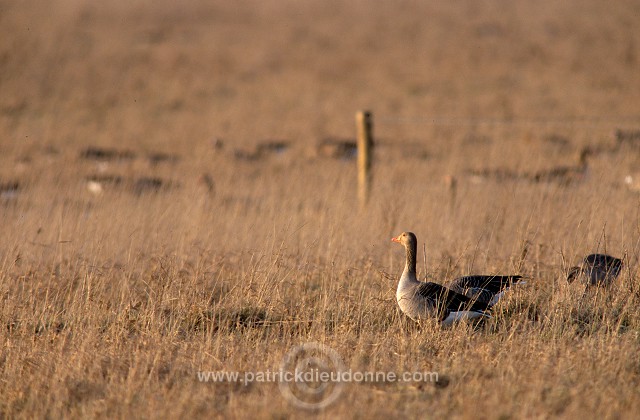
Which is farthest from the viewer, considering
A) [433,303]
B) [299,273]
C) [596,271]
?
[299,273]

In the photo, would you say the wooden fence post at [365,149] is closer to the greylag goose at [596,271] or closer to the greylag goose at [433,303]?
the greylag goose at [596,271]

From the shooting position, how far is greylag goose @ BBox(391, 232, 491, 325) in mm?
4848

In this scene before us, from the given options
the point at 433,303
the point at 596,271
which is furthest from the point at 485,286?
the point at 596,271

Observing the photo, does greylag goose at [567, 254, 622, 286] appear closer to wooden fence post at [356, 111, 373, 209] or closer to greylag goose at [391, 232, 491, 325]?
greylag goose at [391, 232, 491, 325]

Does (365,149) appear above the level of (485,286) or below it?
above

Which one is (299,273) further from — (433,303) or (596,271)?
(596,271)

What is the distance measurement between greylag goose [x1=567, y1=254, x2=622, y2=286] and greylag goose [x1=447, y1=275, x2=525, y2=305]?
1.60 feet

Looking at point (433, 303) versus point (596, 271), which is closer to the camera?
point (433, 303)

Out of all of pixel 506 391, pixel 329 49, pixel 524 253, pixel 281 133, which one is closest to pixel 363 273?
pixel 524 253

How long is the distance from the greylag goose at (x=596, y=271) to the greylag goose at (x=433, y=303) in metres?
0.93

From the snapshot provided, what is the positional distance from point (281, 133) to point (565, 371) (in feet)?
52.4

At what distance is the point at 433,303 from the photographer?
4.87 metres

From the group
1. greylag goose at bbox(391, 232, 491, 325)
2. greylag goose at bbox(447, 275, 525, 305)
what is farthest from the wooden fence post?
greylag goose at bbox(391, 232, 491, 325)

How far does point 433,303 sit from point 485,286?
586 millimetres
